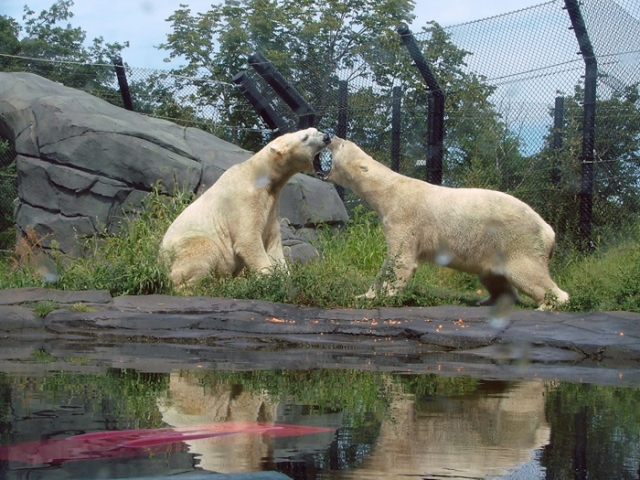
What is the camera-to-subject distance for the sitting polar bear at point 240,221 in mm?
7590

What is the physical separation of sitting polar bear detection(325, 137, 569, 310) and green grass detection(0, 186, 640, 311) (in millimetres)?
268

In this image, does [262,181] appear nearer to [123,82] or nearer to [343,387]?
[343,387]

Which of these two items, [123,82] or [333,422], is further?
[123,82]

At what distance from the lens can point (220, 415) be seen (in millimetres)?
3391

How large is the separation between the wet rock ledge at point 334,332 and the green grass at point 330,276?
34cm

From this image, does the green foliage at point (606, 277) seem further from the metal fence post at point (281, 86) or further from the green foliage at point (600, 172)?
the metal fence post at point (281, 86)

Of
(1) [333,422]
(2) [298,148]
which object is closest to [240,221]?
(2) [298,148]

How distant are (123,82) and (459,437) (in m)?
10.5

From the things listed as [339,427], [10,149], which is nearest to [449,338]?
[339,427]

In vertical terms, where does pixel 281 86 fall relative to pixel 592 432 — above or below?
above

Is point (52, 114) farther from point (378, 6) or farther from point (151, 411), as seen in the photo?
point (151, 411)

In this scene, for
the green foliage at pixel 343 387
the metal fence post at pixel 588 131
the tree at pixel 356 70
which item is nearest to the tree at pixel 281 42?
the tree at pixel 356 70

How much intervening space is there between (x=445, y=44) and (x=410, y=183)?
119 inches

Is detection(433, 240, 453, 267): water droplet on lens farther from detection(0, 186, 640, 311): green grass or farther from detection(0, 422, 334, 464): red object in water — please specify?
detection(0, 422, 334, 464): red object in water
